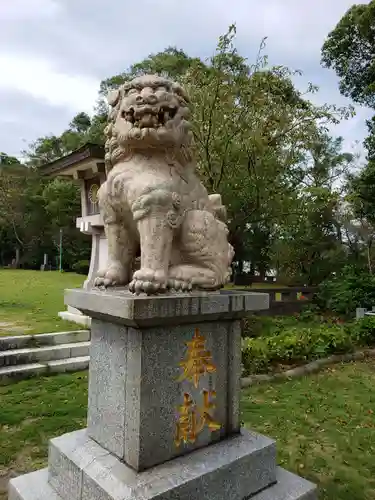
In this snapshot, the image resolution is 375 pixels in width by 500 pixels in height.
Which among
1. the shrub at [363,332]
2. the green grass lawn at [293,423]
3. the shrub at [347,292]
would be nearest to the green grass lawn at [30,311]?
the green grass lawn at [293,423]

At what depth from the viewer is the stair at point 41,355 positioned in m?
5.28

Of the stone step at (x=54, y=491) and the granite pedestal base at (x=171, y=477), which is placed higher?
the granite pedestal base at (x=171, y=477)

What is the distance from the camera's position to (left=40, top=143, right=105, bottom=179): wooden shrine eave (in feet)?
25.9

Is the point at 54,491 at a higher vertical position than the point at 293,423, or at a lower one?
higher

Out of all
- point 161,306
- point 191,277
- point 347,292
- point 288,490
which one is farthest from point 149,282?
point 347,292

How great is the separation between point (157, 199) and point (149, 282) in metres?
0.50

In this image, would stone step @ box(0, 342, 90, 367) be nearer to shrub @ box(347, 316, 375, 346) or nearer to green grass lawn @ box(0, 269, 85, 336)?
green grass lawn @ box(0, 269, 85, 336)

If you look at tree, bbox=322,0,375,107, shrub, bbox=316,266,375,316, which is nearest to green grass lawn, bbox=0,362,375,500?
shrub, bbox=316,266,375,316

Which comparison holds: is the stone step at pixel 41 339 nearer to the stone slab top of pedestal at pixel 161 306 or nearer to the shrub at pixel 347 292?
the stone slab top of pedestal at pixel 161 306

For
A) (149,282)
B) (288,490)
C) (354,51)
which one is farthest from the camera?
(354,51)

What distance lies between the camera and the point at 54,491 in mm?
2279

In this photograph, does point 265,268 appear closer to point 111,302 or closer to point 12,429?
point 12,429

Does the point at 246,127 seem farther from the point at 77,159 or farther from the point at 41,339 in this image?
the point at 41,339

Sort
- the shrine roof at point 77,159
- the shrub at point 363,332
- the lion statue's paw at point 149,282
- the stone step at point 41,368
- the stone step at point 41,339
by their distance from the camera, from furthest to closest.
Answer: the shrub at point 363,332, the shrine roof at point 77,159, the stone step at point 41,339, the stone step at point 41,368, the lion statue's paw at point 149,282
